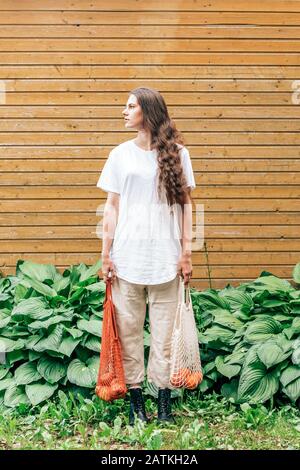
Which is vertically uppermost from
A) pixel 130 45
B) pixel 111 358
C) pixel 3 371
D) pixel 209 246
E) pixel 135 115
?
pixel 130 45

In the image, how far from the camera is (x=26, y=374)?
236 inches

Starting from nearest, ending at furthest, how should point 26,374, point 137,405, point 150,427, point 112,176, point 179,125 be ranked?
point 150,427, point 112,176, point 137,405, point 26,374, point 179,125

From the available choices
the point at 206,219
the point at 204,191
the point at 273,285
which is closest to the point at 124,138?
the point at 204,191

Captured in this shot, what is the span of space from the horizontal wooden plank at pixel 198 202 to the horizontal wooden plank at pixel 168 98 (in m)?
0.74

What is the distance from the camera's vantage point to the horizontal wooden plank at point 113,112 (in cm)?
741

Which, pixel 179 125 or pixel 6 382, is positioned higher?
pixel 179 125

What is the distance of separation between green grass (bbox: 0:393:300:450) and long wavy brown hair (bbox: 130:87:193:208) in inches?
53.1

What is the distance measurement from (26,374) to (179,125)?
2.58 metres

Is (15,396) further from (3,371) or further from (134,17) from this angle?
(134,17)

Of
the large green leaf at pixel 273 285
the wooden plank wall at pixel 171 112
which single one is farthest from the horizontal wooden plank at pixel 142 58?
the large green leaf at pixel 273 285

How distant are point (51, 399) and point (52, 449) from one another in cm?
86

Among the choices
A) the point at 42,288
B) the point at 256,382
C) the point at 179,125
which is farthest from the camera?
the point at 179,125

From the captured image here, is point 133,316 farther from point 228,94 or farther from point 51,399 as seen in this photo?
point 228,94

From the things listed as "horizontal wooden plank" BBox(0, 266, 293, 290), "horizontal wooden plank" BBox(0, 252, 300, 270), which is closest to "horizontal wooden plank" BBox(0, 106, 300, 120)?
"horizontal wooden plank" BBox(0, 252, 300, 270)
